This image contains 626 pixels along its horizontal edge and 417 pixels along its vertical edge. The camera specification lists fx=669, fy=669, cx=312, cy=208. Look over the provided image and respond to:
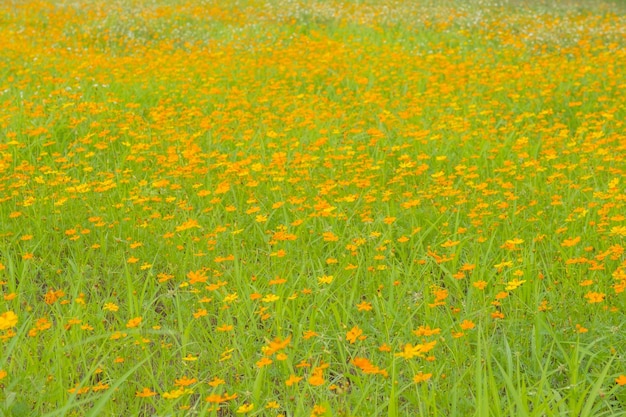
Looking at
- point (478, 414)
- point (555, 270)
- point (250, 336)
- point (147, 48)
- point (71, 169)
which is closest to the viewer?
point (478, 414)

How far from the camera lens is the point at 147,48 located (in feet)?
32.7

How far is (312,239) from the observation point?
3.76m

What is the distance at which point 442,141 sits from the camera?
5262 mm

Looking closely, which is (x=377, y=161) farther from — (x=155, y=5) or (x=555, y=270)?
(x=155, y=5)

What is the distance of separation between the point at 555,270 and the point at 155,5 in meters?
12.1

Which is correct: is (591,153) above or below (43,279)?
above

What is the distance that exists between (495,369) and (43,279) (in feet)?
7.71

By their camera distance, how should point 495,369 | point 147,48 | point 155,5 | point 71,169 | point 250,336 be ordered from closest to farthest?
point 495,369 → point 250,336 → point 71,169 → point 147,48 → point 155,5

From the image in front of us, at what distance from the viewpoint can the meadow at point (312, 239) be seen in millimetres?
2471

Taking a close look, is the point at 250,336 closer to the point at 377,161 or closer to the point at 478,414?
the point at 478,414

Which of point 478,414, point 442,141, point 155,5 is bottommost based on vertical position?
point 155,5

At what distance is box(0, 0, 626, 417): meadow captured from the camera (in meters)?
2.47

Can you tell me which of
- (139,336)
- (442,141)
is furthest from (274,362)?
(442,141)

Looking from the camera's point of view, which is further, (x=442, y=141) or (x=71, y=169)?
(x=442, y=141)
